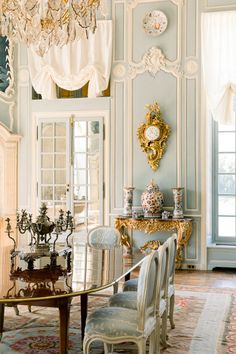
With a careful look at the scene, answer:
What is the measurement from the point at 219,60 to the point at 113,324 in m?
4.62

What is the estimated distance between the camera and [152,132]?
6.82m

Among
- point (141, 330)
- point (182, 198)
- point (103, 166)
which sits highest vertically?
point (103, 166)

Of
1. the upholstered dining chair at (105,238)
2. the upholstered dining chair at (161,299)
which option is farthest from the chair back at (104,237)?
the upholstered dining chair at (161,299)

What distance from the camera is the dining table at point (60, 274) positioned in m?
2.88

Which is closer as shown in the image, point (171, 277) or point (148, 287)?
point (148, 287)

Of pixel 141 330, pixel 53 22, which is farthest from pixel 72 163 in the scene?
Result: pixel 141 330

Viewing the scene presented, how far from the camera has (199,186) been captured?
265 inches

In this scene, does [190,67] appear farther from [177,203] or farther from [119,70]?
[177,203]

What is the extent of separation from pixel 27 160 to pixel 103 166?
117 cm

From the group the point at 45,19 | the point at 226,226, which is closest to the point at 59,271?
the point at 45,19

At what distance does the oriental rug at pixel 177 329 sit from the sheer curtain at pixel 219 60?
104 inches

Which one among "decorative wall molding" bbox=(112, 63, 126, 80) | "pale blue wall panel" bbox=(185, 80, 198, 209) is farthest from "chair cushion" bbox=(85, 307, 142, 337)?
"decorative wall molding" bbox=(112, 63, 126, 80)

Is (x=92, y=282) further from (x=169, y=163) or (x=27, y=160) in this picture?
(x=27, y=160)

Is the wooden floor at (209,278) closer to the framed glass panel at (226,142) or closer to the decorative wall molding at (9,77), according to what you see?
the framed glass panel at (226,142)
